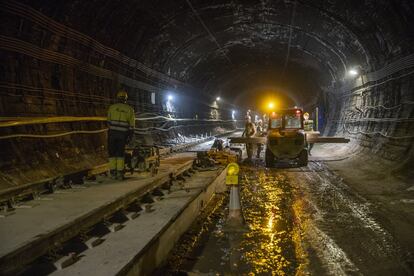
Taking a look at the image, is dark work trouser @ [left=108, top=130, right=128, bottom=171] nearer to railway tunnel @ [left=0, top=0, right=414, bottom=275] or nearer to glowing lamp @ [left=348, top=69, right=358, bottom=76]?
railway tunnel @ [left=0, top=0, right=414, bottom=275]

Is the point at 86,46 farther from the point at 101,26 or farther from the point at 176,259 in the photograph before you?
the point at 176,259

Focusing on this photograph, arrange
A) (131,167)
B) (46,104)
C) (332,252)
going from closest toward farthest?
(332,252), (131,167), (46,104)

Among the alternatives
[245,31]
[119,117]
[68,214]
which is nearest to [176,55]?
[245,31]

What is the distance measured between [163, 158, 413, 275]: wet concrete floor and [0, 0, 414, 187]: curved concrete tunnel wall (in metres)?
3.79

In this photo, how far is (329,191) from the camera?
8945 mm

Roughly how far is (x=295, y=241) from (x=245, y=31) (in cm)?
1407

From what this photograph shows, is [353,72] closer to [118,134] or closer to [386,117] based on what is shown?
[386,117]

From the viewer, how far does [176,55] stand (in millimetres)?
17984

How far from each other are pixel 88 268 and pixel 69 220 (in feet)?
3.80

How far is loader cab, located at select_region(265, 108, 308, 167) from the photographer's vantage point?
42.3 ft

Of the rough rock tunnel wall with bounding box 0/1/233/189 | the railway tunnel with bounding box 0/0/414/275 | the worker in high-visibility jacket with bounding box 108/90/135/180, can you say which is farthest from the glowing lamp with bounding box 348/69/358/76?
the worker in high-visibility jacket with bounding box 108/90/135/180

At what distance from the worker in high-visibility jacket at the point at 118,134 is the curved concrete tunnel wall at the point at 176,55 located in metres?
1.53

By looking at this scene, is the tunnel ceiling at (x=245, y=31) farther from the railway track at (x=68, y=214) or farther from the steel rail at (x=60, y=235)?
the steel rail at (x=60, y=235)

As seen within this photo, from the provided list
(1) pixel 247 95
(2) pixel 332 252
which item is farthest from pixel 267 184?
(1) pixel 247 95
